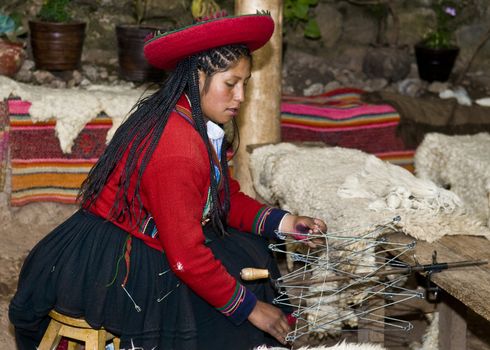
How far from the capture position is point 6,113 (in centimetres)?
469

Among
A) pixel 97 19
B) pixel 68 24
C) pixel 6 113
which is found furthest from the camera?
pixel 97 19

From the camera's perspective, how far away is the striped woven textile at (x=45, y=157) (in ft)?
15.4

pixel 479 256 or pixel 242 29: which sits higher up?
pixel 242 29

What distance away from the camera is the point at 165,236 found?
2398 mm

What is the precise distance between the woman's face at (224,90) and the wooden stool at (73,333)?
0.74 m

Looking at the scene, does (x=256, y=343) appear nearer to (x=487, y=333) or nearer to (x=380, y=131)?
(x=487, y=333)

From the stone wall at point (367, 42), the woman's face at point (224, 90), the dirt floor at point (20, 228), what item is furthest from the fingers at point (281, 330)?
the stone wall at point (367, 42)

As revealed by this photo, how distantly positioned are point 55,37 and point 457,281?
12.4ft

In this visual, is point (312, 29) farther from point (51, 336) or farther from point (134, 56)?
point (51, 336)

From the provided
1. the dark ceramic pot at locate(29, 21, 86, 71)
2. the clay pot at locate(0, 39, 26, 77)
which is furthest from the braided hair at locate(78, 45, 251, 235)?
the dark ceramic pot at locate(29, 21, 86, 71)

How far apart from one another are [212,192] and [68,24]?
3.16 m

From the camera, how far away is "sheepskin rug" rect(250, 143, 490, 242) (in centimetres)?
276

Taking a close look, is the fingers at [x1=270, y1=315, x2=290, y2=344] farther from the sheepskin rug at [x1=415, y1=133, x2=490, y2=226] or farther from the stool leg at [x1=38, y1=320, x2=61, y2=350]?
the sheepskin rug at [x1=415, y1=133, x2=490, y2=226]

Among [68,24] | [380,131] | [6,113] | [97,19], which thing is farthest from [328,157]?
[97,19]
